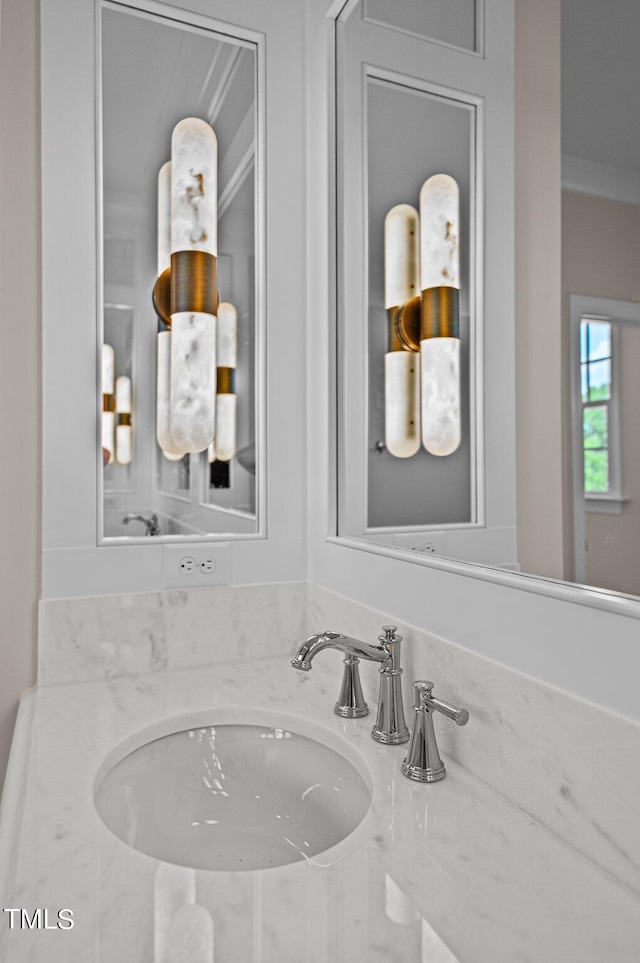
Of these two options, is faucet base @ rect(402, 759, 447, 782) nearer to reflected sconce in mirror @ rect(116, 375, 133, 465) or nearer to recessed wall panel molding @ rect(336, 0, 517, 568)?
recessed wall panel molding @ rect(336, 0, 517, 568)

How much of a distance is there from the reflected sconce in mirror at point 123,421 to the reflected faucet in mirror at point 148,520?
0.35ft

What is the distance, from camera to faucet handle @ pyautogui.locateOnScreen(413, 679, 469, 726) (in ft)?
2.53

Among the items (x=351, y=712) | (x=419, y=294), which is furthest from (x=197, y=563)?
(x=419, y=294)

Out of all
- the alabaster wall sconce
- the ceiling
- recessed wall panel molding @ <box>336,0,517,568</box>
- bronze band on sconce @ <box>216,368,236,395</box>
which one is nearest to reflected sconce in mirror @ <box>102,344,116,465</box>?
the alabaster wall sconce

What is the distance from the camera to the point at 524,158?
793mm

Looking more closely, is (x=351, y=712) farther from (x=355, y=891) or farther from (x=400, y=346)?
(x=400, y=346)

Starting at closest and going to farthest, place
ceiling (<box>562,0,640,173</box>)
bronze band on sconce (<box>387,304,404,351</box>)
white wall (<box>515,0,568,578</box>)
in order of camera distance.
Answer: ceiling (<box>562,0,640,173</box>) → white wall (<box>515,0,568,578</box>) → bronze band on sconce (<box>387,304,404,351</box>)

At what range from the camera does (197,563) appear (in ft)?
→ 4.25

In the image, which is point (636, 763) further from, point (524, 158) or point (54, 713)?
point (54, 713)

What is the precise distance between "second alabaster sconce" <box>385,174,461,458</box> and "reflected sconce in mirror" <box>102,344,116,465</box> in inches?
21.4

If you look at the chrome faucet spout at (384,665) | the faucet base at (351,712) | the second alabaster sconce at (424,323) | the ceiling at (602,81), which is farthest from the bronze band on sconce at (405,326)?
the faucet base at (351,712)

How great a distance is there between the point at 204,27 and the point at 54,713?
4.59ft

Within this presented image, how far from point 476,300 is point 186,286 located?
0.65m

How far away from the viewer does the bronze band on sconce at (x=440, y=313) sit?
962 millimetres
